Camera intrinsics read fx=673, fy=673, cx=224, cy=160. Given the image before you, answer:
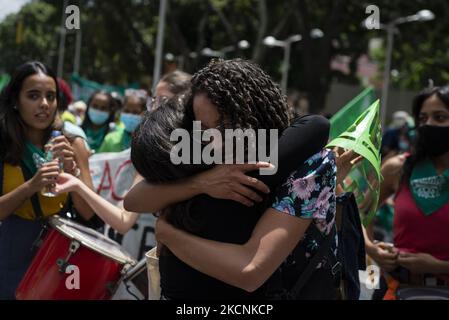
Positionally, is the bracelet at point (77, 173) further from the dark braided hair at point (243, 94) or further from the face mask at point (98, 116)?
the face mask at point (98, 116)

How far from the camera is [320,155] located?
1932mm

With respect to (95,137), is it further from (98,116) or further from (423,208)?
(423,208)

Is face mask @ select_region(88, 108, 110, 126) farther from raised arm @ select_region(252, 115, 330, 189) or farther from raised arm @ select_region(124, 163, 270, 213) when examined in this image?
raised arm @ select_region(252, 115, 330, 189)

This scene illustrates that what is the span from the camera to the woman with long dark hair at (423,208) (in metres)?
3.16

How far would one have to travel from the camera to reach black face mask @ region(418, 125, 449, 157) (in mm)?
3350

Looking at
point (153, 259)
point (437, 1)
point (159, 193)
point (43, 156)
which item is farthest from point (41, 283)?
point (437, 1)

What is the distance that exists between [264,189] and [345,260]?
50 cm

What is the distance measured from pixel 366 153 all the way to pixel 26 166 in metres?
1.66

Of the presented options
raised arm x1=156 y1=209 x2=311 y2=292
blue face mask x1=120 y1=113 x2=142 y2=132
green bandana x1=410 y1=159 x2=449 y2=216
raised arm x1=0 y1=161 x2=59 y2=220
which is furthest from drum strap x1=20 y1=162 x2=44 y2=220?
blue face mask x1=120 y1=113 x2=142 y2=132

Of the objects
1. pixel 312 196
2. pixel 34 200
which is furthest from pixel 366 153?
pixel 34 200

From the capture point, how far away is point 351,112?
2.87 metres

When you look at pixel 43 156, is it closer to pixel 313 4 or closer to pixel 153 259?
pixel 153 259

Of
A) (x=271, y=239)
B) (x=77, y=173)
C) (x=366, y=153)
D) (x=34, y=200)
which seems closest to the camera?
(x=271, y=239)

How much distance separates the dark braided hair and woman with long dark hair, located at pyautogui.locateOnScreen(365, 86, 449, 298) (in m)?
1.50
